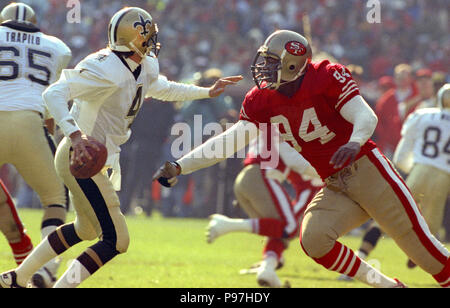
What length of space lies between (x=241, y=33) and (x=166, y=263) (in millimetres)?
10292

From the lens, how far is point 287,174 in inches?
291

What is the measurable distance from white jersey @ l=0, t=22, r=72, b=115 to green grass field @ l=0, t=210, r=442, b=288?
4.57 feet

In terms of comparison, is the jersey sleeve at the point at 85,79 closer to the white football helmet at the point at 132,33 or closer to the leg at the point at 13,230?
the white football helmet at the point at 132,33

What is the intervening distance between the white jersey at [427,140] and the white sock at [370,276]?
291 centimetres

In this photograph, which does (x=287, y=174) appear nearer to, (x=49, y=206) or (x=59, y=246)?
(x=49, y=206)

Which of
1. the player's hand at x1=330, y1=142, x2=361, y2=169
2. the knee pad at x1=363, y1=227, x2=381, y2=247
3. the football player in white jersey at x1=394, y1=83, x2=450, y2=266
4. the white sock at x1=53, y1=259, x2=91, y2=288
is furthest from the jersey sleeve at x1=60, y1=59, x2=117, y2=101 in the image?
the football player in white jersey at x1=394, y1=83, x2=450, y2=266

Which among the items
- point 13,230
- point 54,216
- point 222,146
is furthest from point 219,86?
point 13,230

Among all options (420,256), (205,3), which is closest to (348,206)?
(420,256)

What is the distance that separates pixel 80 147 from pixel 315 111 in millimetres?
1306

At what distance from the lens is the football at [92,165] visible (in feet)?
14.0

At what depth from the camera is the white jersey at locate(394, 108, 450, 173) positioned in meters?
7.45

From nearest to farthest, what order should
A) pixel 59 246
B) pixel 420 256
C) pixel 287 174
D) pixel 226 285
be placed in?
1. pixel 420 256
2. pixel 59 246
3. pixel 226 285
4. pixel 287 174

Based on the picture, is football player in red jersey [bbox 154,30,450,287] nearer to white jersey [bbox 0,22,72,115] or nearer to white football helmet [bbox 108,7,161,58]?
white football helmet [bbox 108,7,161,58]

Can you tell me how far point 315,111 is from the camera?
451cm
